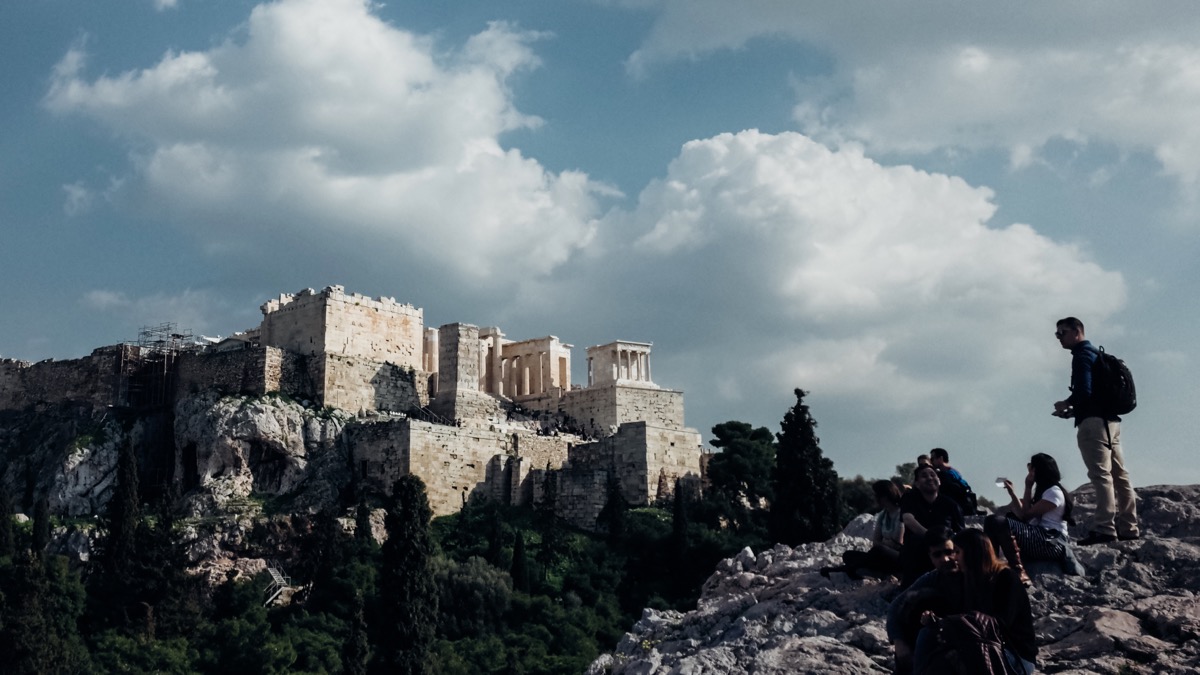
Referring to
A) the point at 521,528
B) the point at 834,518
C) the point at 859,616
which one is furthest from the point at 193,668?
the point at 859,616

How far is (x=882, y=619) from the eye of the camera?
45.7 ft

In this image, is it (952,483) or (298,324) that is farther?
(298,324)

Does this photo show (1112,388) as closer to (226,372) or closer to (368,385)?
(368,385)

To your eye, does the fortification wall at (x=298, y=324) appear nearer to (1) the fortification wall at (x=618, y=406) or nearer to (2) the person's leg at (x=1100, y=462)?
(1) the fortification wall at (x=618, y=406)

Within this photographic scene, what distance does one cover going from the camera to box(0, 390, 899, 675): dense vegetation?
4062cm

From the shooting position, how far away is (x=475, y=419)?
59500 millimetres

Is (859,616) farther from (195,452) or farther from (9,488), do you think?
(9,488)

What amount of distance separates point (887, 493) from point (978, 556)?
15.2ft

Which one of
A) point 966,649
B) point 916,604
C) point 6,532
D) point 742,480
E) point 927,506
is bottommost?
point 966,649

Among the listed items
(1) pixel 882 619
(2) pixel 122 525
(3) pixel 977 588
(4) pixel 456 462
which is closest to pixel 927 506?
(1) pixel 882 619

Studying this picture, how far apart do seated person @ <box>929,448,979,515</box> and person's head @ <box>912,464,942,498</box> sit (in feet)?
2.71

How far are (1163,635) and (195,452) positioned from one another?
48.1m

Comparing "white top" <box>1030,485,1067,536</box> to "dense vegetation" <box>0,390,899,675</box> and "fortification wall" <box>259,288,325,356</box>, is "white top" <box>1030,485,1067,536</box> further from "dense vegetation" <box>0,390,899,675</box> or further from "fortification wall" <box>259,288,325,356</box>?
"fortification wall" <box>259,288,325,356</box>

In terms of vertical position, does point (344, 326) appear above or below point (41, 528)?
above
